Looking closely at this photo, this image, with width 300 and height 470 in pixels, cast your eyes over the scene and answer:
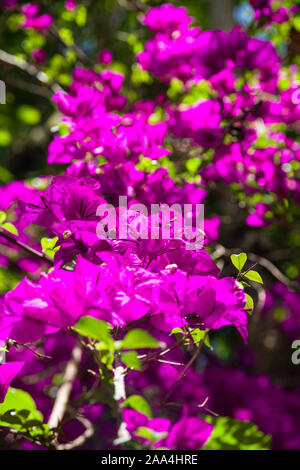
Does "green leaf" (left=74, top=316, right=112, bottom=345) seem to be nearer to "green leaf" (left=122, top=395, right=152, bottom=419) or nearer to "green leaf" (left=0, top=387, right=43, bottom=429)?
"green leaf" (left=122, top=395, right=152, bottom=419)

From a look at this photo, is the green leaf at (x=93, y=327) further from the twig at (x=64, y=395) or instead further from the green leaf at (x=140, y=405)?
the twig at (x=64, y=395)

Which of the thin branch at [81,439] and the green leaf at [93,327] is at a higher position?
the green leaf at [93,327]

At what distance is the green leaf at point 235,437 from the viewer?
3.52 feet

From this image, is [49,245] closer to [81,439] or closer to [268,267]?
[81,439]

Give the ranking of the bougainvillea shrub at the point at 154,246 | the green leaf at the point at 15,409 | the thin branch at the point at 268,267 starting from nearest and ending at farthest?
the bougainvillea shrub at the point at 154,246 < the green leaf at the point at 15,409 < the thin branch at the point at 268,267

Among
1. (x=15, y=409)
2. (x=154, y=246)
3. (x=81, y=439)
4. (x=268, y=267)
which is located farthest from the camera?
(x=268, y=267)

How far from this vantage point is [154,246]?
704mm

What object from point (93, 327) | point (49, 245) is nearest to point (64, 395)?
point (49, 245)

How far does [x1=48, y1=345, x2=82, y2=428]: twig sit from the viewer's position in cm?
110

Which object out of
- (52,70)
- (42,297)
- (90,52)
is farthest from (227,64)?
(90,52)

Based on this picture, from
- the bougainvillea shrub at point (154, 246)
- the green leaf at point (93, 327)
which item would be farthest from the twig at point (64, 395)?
the green leaf at point (93, 327)

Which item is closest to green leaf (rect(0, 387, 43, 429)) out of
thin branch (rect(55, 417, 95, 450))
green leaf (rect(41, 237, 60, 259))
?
thin branch (rect(55, 417, 95, 450))

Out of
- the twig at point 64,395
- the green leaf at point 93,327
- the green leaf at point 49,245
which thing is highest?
the green leaf at point 49,245

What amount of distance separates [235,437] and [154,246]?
0.67 metres
